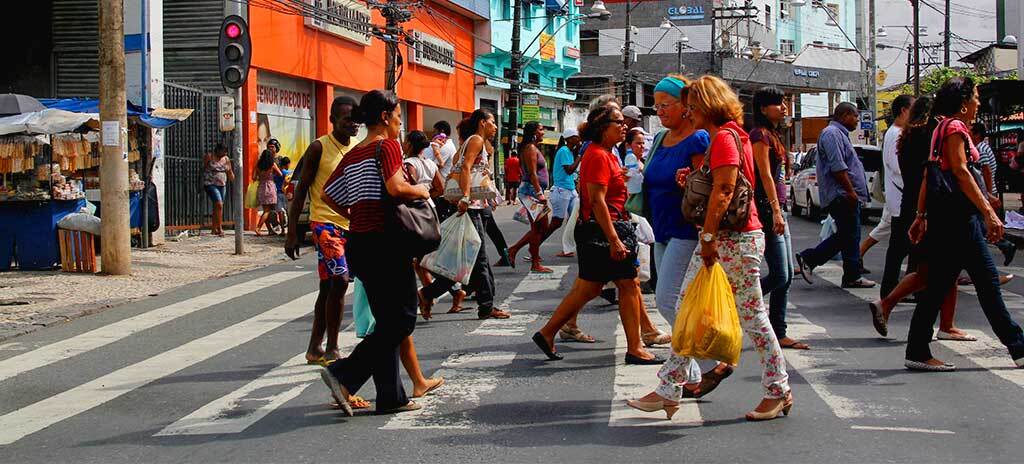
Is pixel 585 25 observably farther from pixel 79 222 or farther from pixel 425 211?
pixel 425 211

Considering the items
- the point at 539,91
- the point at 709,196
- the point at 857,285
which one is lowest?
the point at 857,285

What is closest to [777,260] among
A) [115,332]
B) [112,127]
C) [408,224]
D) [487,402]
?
[487,402]

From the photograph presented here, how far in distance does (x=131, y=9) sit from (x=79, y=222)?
5.58 m

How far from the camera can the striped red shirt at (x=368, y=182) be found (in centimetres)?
593

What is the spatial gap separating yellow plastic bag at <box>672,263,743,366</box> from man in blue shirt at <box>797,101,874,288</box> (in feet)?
16.9

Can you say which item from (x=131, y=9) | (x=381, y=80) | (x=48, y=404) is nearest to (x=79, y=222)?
(x=131, y=9)

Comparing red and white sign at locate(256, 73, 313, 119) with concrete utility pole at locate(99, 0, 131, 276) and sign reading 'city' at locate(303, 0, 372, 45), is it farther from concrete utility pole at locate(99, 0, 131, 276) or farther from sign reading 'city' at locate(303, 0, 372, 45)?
concrete utility pole at locate(99, 0, 131, 276)

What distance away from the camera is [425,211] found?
6031 mm

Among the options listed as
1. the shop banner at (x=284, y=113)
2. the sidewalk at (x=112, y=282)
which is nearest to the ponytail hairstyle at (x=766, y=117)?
the sidewalk at (x=112, y=282)

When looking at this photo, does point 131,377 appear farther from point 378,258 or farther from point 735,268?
point 735,268

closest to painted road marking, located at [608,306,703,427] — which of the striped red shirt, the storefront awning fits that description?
the striped red shirt

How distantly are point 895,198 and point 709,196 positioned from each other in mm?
5597

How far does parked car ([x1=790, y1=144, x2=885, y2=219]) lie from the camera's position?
71.5 ft

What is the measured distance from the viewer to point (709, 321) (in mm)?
5543
